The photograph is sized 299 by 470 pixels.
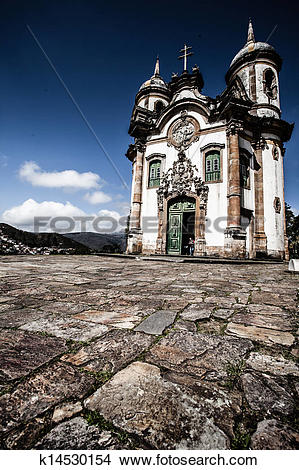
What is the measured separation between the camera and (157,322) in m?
1.86

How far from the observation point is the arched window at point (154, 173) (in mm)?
15672

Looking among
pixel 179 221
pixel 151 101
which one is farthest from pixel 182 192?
pixel 151 101

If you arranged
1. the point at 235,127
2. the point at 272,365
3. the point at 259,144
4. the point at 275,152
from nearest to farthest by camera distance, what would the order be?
the point at 272,365, the point at 235,127, the point at 259,144, the point at 275,152

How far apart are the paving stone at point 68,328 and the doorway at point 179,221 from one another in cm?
1263

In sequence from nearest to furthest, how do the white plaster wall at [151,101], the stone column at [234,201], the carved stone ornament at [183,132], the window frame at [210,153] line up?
the stone column at [234,201], the window frame at [210,153], the carved stone ornament at [183,132], the white plaster wall at [151,101]

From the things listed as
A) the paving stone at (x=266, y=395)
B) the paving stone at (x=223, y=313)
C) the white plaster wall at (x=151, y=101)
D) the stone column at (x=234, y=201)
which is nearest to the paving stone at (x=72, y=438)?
the paving stone at (x=266, y=395)

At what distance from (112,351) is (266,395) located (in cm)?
86

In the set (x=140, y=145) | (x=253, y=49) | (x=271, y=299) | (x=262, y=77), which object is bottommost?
(x=271, y=299)

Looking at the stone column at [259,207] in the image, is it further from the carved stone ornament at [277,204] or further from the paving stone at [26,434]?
the paving stone at [26,434]

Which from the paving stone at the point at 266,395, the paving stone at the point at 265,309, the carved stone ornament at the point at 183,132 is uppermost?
the carved stone ornament at the point at 183,132

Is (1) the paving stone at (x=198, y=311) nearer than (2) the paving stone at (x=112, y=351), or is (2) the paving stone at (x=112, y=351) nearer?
(2) the paving stone at (x=112, y=351)

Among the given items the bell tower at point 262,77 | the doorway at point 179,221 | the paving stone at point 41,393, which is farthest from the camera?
the bell tower at point 262,77

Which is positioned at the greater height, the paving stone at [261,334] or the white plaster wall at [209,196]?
the white plaster wall at [209,196]

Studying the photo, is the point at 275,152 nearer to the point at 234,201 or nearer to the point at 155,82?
the point at 234,201
